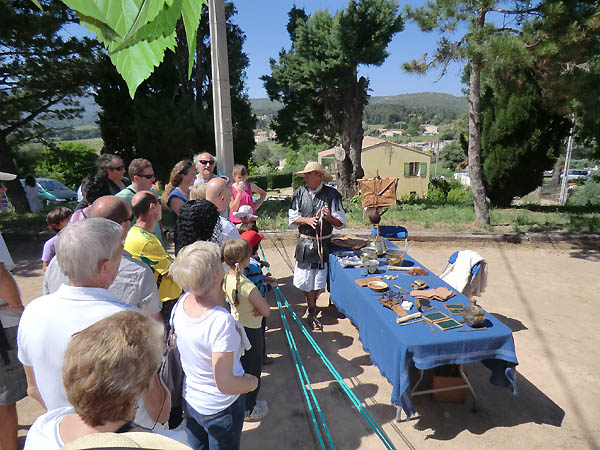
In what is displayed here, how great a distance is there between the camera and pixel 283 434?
2873 mm

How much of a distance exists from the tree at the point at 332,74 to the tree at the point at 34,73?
22.6ft

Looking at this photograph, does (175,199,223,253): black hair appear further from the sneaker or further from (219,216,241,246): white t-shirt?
the sneaker

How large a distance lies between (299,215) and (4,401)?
10.6 ft

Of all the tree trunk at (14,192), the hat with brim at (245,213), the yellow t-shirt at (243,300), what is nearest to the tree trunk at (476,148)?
the hat with brim at (245,213)

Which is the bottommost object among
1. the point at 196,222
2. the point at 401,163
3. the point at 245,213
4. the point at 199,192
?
the point at 401,163

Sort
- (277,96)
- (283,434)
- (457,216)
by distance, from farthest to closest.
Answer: (277,96), (457,216), (283,434)

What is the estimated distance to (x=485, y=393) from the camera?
331 centimetres

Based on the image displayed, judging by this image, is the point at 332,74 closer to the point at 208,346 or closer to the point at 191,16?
the point at 208,346

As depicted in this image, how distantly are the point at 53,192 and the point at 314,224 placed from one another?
15.6 metres

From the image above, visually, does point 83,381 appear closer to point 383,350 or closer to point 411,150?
point 383,350

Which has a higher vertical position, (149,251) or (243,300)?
(149,251)

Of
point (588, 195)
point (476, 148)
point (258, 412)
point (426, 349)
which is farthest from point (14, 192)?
point (588, 195)

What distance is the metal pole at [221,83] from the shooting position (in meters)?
4.64

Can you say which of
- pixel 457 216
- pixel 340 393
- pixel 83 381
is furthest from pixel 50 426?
pixel 457 216
